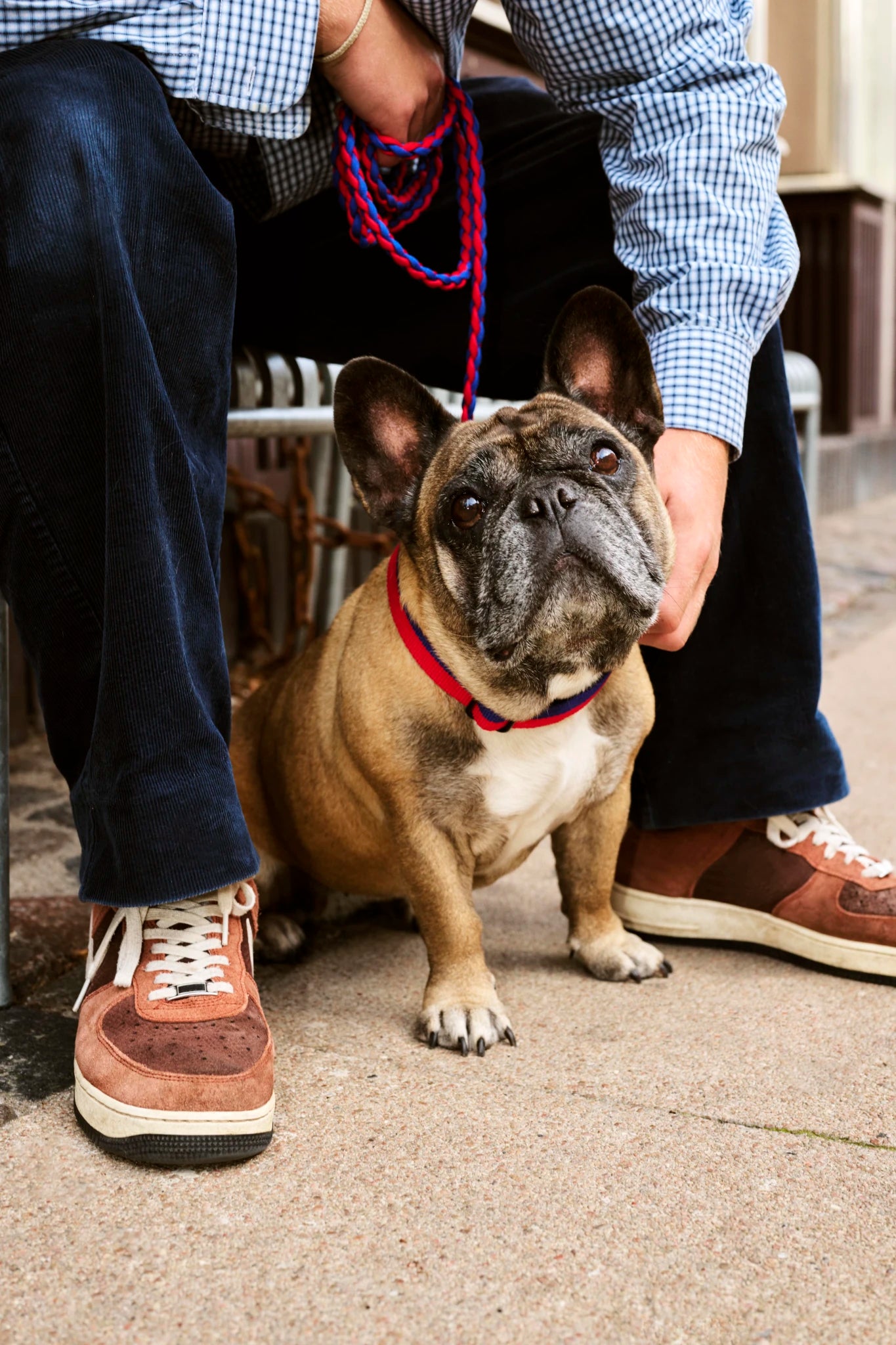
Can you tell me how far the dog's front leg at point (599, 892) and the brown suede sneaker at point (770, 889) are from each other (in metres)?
0.12

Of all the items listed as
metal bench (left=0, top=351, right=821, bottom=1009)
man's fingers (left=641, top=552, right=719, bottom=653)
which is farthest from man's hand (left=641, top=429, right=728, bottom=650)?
metal bench (left=0, top=351, right=821, bottom=1009)

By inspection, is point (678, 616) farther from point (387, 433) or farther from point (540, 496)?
point (387, 433)

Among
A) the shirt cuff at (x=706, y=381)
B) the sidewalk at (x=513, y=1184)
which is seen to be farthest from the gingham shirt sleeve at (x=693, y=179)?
the sidewalk at (x=513, y=1184)

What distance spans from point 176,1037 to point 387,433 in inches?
33.4

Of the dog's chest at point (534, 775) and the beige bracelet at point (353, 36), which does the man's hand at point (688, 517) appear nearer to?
the dog's chest at point (534, 775)

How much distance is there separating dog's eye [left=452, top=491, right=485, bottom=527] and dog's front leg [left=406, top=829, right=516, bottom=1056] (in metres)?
0.42

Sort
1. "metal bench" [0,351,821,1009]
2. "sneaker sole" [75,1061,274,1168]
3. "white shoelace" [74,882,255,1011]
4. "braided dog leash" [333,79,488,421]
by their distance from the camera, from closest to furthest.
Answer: "sneaker sole" [75,1061,274,1168] → "white shoelace" [74,882,255,1011] → "metal bench" [0,351,821,1009] → "braided dog leash" [333,79,488,421]

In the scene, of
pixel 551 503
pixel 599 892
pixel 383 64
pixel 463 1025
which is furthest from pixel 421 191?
pixel 463 1025

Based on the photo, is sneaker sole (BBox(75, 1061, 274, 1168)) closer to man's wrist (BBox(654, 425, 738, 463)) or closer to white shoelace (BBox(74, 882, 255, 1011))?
white shoelace (BBox(74, 882, 255, 1011))

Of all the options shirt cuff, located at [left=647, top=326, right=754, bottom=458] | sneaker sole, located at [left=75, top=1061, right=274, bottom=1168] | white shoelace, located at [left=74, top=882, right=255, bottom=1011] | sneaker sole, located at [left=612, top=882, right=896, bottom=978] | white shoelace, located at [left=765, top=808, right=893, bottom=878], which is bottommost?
sneaker sole, located at [left=612, top=882, right=896, bottom=978]

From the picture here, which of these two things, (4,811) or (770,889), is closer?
(4,811)

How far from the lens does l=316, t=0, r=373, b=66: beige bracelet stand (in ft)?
5.78

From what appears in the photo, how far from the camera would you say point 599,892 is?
199cm

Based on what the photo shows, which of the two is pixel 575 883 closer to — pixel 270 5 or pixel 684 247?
pixel 684 247
